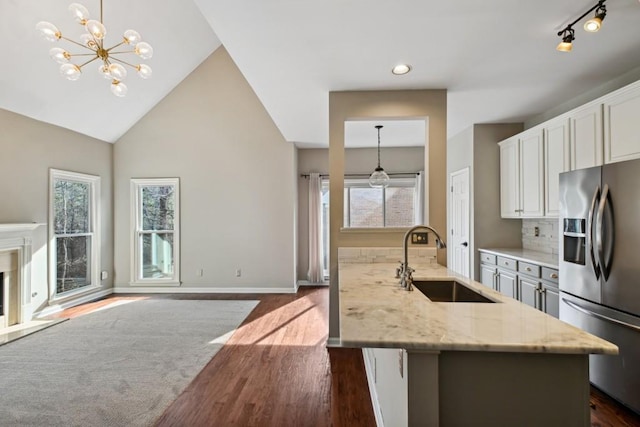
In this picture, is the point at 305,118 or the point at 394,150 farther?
the point at 394,150

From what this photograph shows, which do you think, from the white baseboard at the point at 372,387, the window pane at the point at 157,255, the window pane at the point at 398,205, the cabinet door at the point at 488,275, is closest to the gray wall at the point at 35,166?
the window pane at the point at 157,255

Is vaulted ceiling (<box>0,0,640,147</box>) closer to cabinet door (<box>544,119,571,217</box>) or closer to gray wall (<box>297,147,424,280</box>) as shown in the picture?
cabinet door (<box>544,119,571,217</box>)

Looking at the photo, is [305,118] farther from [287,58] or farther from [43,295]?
[43,295]

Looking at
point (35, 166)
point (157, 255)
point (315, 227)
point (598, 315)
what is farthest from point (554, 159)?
point (35, 166)

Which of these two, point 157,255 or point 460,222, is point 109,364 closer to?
point 157,255

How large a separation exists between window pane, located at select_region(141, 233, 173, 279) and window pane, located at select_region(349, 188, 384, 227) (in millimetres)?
3383

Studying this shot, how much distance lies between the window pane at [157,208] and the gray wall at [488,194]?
16.3 ft

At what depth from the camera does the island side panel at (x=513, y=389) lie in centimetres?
104

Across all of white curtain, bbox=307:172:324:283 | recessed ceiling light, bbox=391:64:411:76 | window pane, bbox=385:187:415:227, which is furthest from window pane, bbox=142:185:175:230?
recessed ceiling light, bbox=391:64:411:76

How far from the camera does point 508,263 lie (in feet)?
11.3

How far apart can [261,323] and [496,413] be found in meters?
3.14

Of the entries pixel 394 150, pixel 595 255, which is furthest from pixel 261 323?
pixel 394 150

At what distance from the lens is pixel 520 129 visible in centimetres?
418

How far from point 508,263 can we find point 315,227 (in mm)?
3180
